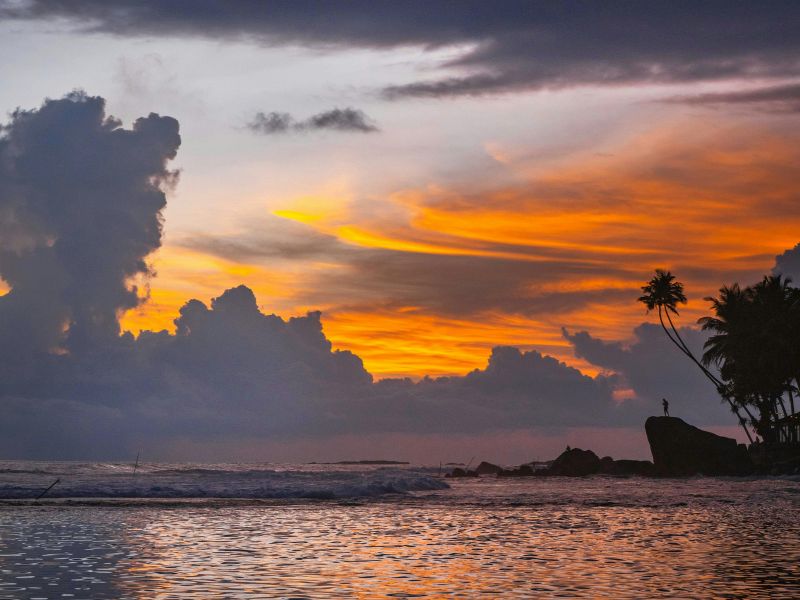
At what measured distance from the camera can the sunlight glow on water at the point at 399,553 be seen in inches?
596

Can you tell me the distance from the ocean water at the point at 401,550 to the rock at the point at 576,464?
6448 cm

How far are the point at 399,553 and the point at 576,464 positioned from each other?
8674cm

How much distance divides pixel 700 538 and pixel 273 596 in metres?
14.1

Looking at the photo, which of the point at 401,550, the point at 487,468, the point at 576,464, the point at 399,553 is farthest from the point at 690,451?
the point at 399,553

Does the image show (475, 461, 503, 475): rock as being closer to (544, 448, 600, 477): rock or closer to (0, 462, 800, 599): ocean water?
(544, 448, 600, 477): rock

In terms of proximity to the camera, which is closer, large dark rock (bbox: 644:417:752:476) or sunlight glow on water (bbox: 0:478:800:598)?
sunlight glow on water (bbox: 0:478:800:598)

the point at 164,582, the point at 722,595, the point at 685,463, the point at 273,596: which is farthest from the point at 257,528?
the point at 685,463

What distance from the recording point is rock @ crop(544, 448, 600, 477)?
102 meters

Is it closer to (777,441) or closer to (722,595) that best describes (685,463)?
(777,441)

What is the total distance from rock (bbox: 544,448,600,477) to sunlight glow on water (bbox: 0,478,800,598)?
68.0 meters

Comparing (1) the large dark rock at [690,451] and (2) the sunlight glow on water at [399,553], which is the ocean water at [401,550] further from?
(1) the large dark rock at [690,451]

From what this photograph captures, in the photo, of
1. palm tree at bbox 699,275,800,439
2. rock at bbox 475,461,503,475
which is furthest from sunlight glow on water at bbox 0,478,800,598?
rock at bbox 475,461,503,475

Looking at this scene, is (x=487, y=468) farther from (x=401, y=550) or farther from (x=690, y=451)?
(x=401, y=550)

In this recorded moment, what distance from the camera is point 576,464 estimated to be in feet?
339
